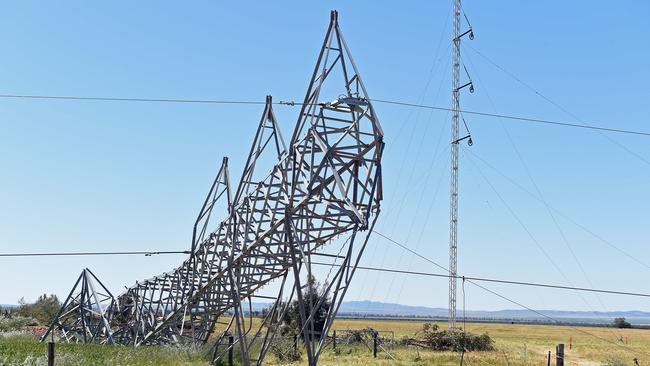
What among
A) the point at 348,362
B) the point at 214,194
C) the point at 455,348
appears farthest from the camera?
the point at 455,348

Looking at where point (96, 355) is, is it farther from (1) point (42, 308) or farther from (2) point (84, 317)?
(1) point (42, 308)

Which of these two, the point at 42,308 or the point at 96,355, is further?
the point at 42,308

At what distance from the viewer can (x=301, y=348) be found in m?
37.1

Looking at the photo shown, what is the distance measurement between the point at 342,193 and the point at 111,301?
20.7 metres

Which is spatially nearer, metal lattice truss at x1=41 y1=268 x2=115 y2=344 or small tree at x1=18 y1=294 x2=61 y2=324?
metal lattice truss at x1=41 y1=268 x2=115 y2=344

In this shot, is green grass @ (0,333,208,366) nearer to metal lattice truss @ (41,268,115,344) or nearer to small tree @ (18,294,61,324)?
metal lattice truss @ (41,268,115,344)

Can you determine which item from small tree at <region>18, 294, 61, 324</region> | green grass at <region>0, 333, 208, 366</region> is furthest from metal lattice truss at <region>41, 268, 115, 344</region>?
small tree at <region>18, 294, 61, 324</region>

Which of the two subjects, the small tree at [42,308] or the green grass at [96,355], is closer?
the green grass at [96,355]

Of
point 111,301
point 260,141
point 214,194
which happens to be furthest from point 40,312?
point 260,141

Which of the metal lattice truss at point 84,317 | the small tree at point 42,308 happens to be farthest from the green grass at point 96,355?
the small tree at point 42,308

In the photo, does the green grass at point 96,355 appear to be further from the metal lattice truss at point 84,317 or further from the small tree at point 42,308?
the small tree at point 42,308

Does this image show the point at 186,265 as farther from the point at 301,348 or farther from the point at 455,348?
the point at 455,348

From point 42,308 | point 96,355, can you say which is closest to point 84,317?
point 96,355

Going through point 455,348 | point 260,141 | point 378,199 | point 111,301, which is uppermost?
point 260,141
